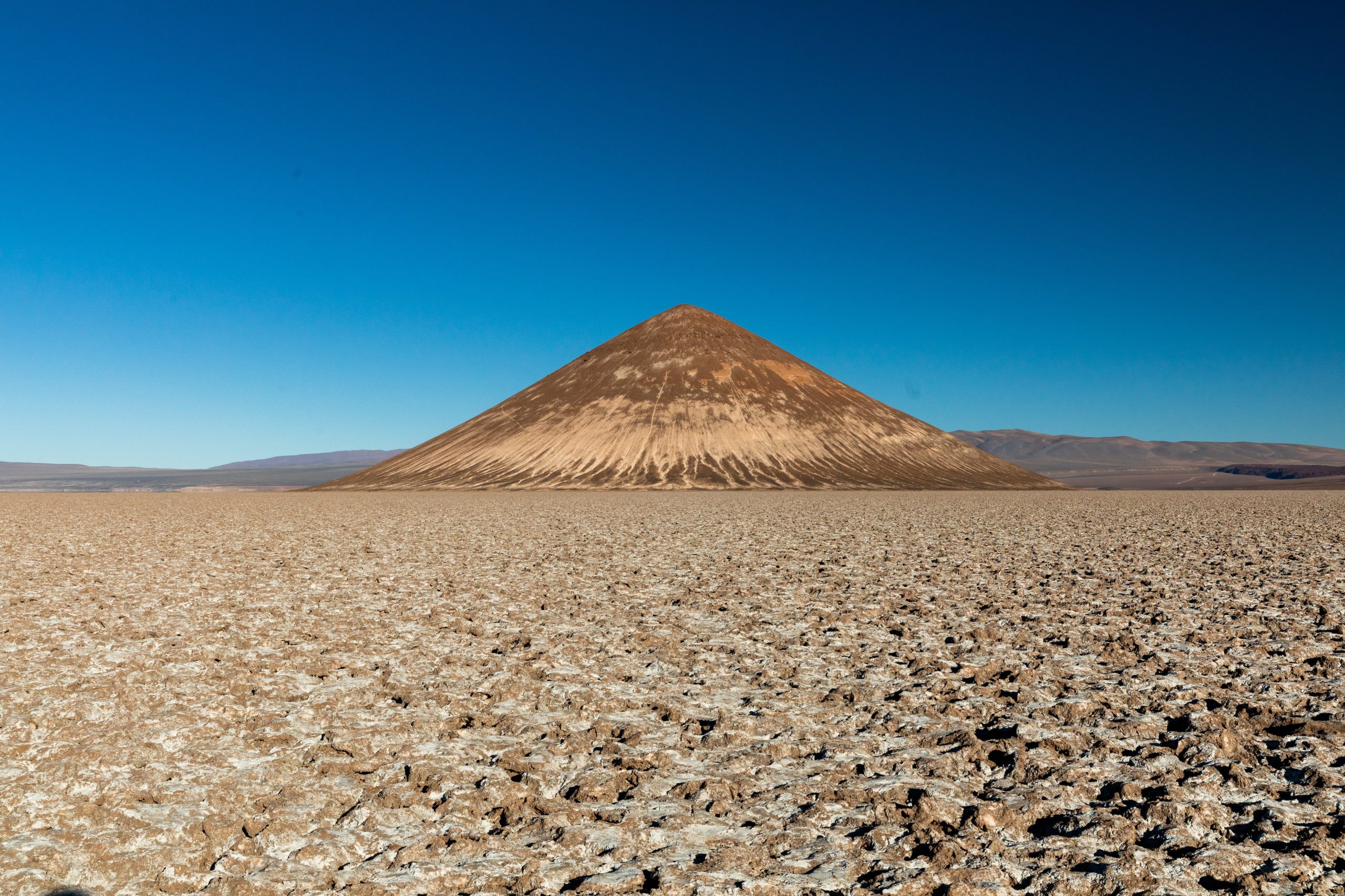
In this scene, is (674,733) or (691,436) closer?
(674,733)

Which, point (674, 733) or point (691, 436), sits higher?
point (691, 436)

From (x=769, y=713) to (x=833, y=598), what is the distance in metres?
4.75

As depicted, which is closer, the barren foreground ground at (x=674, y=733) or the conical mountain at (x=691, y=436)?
the barren foreground ground at (x=674, y=733)

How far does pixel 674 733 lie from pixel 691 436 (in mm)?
77511

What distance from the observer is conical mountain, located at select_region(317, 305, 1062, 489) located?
75.6 meters

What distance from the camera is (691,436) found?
82750 mm

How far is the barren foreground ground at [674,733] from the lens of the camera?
11.9ft

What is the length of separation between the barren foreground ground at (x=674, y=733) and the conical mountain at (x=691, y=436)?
60.5 metres

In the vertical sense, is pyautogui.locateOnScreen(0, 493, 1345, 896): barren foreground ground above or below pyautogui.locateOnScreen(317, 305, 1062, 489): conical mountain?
below

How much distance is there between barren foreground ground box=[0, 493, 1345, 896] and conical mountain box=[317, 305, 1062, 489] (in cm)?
6053

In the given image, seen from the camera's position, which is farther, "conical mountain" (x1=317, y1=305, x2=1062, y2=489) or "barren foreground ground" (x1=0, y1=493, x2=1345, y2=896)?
"conical mountain" (x1=317, y1=305, x2=1062, y2=489)

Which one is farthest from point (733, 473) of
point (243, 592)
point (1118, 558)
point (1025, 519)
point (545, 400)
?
point (243, 592)

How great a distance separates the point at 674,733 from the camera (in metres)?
5.31

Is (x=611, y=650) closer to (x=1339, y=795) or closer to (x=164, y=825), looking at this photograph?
(x=164, y=825)
